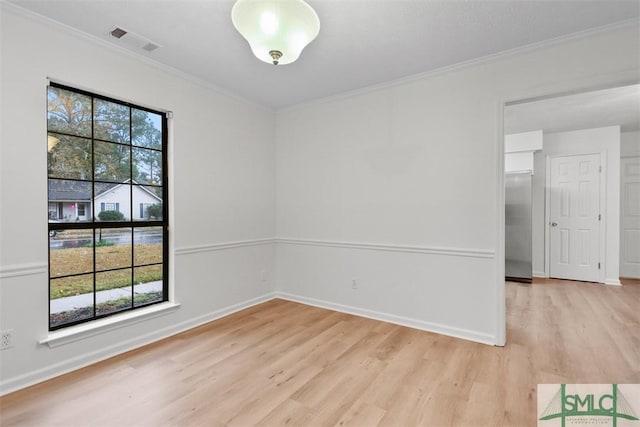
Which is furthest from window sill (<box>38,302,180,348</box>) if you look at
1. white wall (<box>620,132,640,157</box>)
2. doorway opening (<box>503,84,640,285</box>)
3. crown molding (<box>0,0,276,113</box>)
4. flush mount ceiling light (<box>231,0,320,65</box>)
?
white wall (<box>620,132,640,157</box>)

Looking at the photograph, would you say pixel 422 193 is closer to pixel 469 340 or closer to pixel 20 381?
pixel 469 340

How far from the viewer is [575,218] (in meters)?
5.38

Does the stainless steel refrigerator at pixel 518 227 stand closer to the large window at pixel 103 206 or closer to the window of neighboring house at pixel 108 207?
the large window at pixel 103 206

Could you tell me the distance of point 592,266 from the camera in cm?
520

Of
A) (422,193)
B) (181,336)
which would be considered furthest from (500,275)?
(181,336)

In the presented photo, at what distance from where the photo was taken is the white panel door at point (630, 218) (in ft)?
17.8

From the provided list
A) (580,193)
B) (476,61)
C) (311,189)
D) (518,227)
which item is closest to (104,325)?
(311,189)

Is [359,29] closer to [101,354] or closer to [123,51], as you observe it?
[123,51]

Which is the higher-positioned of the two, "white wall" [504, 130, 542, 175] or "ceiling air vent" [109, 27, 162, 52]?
"ceiling air vent" [109, 27, 162, 52]

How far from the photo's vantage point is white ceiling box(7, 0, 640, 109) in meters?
2.07

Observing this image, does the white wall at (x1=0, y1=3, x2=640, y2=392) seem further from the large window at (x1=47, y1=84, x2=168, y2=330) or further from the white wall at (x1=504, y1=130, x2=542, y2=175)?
the white wall at (x1=504, y1=130, x2=542, y2=175)

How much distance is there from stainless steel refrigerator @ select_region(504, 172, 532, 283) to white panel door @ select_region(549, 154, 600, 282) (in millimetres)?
634

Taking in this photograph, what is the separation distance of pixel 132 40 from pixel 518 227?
607 cm

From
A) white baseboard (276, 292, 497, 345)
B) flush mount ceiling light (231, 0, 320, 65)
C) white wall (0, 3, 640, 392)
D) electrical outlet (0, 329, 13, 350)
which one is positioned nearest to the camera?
flush mount ceiling light (231, 0, 320, 65)
